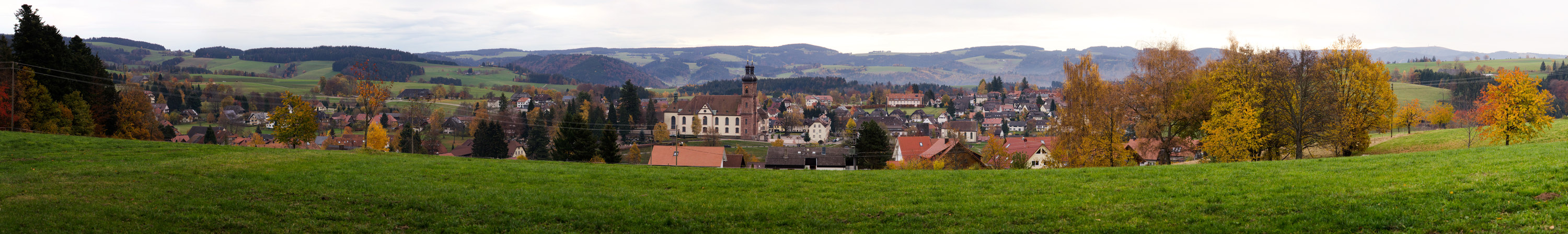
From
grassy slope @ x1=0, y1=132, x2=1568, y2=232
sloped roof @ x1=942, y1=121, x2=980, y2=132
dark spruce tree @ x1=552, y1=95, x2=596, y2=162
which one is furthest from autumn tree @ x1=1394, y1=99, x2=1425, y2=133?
sloped roof @ x1=942, y1=121, x2=980, y2=132

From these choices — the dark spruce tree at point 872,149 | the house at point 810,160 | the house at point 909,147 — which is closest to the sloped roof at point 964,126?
the house at point 909,147

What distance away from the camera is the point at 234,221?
39.0 ft

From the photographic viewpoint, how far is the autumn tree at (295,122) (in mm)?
44031

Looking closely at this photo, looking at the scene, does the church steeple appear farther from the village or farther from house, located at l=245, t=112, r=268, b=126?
house, located at l=245, t=112, r=268, b=126

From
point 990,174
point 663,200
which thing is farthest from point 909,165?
point 663,200

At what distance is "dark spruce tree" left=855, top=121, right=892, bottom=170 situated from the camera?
60156 millimetres

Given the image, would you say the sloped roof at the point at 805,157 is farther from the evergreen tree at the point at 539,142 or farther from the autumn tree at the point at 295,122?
the autumn tree at the point at 295,122

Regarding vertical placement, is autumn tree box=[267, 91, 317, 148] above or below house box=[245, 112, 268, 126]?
above

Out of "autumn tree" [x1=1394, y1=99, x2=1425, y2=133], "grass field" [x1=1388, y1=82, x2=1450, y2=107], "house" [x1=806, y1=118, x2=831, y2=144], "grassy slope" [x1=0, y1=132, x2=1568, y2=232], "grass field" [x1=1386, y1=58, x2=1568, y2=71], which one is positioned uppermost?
"grass field" [x1=1386, y1=58, x2=1568, y2=71]

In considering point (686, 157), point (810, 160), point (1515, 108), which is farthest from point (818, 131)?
point (1515, 108)

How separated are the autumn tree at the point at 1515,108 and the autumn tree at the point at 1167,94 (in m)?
9.12

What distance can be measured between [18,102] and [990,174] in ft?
148

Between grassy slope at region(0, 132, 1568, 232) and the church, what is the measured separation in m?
107

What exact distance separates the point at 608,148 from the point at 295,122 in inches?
770
